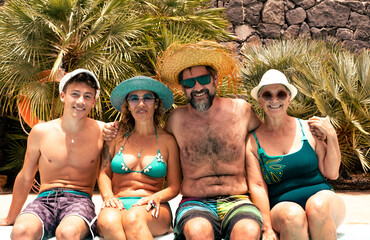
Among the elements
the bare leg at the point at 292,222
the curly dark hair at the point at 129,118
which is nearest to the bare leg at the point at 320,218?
the bare leg at the point at 292,222

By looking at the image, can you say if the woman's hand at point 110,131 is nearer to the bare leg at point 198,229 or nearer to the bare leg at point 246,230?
the bare leg at point 198,229

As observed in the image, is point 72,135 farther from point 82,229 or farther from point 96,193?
point 96,193

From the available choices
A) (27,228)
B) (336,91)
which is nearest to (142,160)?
(27,228)

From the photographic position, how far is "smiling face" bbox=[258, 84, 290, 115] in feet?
10.3

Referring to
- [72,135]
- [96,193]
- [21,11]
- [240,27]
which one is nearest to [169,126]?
[72,135]

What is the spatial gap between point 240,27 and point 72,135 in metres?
7.35

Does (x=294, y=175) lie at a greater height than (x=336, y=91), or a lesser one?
lesser

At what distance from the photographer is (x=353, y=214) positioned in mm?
5730

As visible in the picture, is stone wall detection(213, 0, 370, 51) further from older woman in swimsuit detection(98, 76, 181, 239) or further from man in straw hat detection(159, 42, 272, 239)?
older woman in swimsuit detection(98, 76, 181, 239)

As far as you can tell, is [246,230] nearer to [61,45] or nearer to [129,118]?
[129,118]

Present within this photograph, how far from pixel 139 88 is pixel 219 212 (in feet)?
3.76

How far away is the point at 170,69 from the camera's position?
356 cm

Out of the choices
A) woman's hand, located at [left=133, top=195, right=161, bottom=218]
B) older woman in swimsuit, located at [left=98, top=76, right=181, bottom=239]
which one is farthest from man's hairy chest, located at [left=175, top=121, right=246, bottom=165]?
woman's hand, located at [left=133, top=195, right=161, bottom=218]

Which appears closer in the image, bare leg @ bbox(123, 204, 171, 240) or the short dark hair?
bare leg @ bbox(123, 204, 171, 240)
